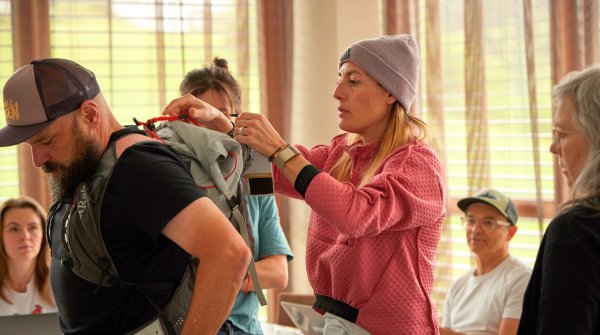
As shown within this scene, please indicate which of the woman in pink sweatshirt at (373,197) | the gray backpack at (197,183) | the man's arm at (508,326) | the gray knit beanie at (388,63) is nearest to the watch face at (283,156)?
the woman in pink sweatshirt at (373,197)

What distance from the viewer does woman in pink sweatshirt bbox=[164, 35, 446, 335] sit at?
1.90 meters

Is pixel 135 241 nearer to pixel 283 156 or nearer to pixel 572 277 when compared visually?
pixel 283 156

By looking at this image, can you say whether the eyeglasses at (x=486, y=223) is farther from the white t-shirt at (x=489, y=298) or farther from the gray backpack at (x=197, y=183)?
the gray backpack at (x=197, y=183)

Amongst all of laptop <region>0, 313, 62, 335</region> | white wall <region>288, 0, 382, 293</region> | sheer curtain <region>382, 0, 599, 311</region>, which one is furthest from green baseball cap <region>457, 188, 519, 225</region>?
laptop <region>0, 313, 62, 335</region>

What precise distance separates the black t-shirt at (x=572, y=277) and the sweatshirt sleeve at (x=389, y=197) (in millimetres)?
505

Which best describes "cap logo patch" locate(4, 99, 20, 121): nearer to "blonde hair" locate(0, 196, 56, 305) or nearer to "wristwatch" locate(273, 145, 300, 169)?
"wristwatch" locate(273, 145, 300, 169)

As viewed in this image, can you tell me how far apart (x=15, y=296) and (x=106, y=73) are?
1533mm

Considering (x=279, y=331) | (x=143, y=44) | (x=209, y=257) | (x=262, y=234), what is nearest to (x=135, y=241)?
(x=209, y=257)

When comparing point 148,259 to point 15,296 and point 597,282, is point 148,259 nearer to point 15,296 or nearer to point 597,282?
point 597,282

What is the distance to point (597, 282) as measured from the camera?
55.1 inches

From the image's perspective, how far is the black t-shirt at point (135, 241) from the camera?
1544 millimetres

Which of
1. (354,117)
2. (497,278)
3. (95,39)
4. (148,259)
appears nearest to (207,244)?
(148,259)

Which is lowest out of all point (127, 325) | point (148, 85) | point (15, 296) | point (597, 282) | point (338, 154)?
point (15, 296)

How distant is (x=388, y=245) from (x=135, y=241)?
678 millimetres
